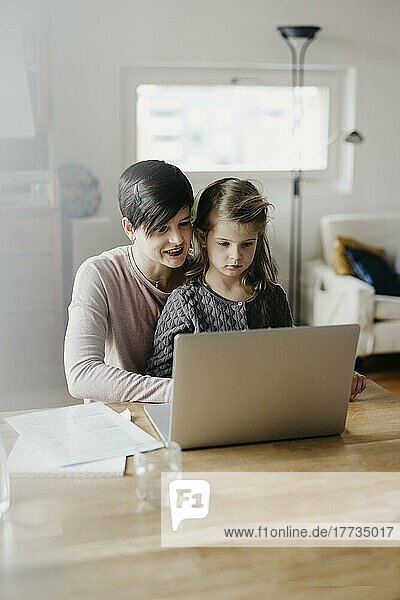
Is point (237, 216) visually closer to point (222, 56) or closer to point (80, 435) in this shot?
point (80, 435)

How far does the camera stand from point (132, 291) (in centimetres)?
194

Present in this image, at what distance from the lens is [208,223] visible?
5.95 ft

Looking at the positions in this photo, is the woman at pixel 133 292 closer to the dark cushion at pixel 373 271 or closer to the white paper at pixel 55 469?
the white paper at pixel 55 469

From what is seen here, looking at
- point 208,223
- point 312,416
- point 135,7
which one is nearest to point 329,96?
point 135,7

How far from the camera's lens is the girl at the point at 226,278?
1.77 m

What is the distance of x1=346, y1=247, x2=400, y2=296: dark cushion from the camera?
430 cm

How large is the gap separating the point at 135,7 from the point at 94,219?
1192mm

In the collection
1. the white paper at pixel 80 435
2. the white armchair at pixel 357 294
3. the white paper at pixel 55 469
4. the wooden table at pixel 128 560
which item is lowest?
the white armchair at pixel 357 294

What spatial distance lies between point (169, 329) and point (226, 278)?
18 cm

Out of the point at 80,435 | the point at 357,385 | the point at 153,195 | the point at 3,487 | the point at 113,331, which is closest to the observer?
the point at 3,487

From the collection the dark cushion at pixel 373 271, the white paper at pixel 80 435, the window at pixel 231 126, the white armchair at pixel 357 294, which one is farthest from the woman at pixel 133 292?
the window at pixel 231 126

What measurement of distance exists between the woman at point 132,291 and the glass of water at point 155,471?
35 cm

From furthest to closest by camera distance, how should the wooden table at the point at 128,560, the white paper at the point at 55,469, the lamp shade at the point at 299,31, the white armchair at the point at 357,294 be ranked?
the lamp shade at the point at 299,31 < the white armchair at the point at 357,294 < the white paper at the point at 55,469 < the wooden table at the point at 128,560

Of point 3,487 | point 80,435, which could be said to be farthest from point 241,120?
point 3,487
